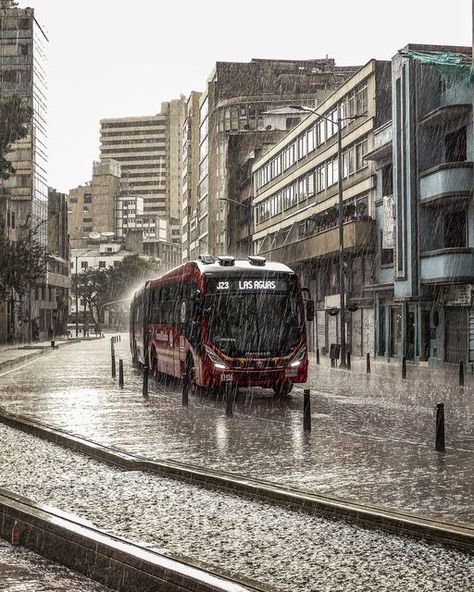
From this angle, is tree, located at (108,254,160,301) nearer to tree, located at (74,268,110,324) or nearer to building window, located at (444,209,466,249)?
tree, located at (74,268,110,324)

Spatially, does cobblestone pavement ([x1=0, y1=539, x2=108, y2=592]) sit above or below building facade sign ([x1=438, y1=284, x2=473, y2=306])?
below

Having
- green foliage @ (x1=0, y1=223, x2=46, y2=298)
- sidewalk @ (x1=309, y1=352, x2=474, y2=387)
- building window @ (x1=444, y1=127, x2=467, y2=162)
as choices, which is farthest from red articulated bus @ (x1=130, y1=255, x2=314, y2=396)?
green foliage @ (x1=0, y1=223, x2=46, y2=298)

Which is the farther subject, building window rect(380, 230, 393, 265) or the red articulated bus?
building window rect(380, 230, 393, 265)

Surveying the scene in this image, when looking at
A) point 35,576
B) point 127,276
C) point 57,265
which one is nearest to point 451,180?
point 35,576

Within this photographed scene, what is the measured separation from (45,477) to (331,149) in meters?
47.0

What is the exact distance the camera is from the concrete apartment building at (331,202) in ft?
159

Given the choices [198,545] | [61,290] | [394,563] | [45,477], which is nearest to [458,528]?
[394,563]

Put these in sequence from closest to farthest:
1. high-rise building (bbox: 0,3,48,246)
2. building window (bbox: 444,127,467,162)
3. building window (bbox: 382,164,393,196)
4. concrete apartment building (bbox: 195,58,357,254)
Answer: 1. building window (bbox: 444,127,467,162)
2. building window (bbox: 382,164,393,196)
3. high-rise building (bbox: 0,3,48,246)
4. concrete apartment building (bbox: 195,58,357,254)

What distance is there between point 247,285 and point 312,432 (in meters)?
8.36

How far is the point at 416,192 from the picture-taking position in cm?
4078

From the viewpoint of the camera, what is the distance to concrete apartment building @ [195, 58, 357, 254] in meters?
110

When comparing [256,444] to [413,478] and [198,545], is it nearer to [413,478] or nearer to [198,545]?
[413,478]

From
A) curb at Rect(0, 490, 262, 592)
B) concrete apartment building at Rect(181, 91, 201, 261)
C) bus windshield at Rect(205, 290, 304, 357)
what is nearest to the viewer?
curb at Rect(0, 490, 262, 592)

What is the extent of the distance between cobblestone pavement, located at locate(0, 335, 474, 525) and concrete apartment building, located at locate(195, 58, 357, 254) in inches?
3207
